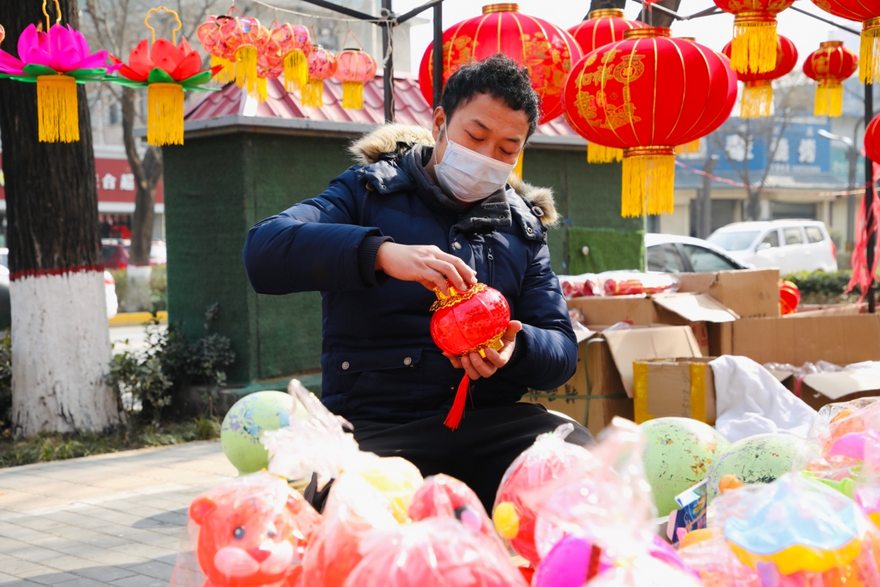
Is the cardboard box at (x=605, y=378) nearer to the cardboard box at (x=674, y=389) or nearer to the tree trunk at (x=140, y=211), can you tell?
the cardboard box at (x=674, y=389)

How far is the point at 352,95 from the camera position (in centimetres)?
781

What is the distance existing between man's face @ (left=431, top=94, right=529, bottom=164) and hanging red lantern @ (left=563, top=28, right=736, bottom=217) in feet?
6.38

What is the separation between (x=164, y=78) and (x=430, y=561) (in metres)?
4.60

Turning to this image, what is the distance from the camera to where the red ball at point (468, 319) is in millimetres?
1996

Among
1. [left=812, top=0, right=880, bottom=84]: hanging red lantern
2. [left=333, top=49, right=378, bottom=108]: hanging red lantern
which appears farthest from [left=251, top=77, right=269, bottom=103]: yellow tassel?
[left=812, top=0, right=880, bottom=84]: hanging red lantern

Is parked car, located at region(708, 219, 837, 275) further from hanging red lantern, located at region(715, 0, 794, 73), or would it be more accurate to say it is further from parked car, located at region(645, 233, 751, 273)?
hanging red lantern, located at region(715, 0, 794, 73)

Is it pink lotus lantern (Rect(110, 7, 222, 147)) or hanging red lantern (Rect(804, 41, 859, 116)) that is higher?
hanging red lantern (Rect(804, 41, 859, 116))

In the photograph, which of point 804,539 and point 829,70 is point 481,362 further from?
point 829,70

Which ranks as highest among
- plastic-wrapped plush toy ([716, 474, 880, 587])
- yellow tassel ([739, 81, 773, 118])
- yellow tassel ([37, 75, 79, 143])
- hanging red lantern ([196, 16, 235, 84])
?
hanging red lantern ([196, 16, 235, 84])

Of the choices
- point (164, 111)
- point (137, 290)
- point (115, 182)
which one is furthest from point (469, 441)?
point (115, 182)

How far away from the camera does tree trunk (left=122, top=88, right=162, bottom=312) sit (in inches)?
728

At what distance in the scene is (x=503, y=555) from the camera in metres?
1.36

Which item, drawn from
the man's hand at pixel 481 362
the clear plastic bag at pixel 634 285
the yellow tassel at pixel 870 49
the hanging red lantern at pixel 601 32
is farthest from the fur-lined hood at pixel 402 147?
the clear plastic bag at pixel 634 285

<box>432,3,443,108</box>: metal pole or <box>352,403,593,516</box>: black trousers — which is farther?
<box>432,3,443,108</box>: metal pole
